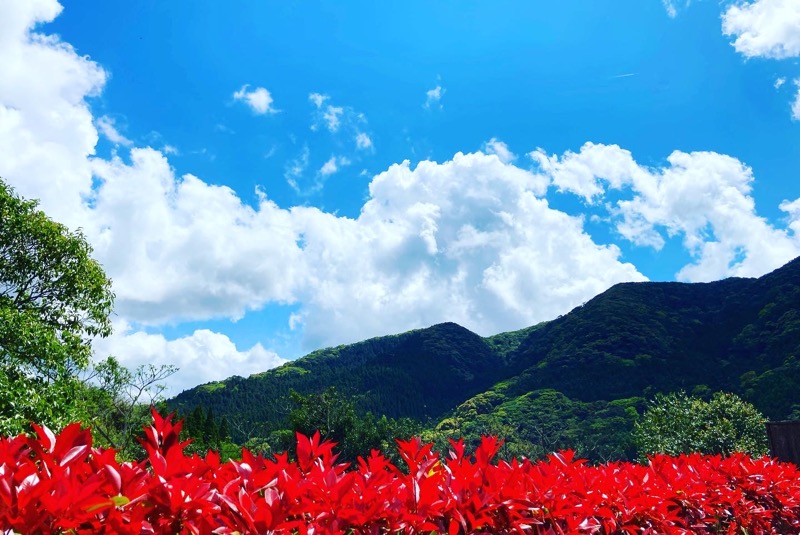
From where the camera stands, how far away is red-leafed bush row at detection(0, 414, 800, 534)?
4.15 ft

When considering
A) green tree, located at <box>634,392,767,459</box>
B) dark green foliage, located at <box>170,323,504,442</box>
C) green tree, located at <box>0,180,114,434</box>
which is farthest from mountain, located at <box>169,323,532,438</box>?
green tree, located at <box>0,180,114,434</box>

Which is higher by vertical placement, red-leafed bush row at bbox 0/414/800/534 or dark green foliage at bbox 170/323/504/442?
dark green foliage at bbox 170/323/504/442

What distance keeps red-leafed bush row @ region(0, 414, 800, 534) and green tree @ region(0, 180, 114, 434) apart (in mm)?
8339

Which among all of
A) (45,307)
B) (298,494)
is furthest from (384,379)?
(298,494)

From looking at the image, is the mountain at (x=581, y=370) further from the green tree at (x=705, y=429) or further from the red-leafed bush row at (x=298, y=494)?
the red-leafed bush row at (x=298, y=494)

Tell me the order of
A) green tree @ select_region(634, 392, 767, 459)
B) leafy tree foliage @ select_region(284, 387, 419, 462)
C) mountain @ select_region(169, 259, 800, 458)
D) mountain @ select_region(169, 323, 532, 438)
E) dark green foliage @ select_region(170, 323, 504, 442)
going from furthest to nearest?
mountain @ select_region(169, 323, 532, 438)
dark green foliage @ select_region(170, 323, 504, 442)
mountain @ select_region(169, 259, 800, 458)
leafy tree foliage @ select_region(284, 387, 419, 462)
green tree @ select_region(634, 392, 767, 459)

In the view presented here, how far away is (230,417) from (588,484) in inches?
3394

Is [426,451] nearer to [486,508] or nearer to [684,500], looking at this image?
[486,508]

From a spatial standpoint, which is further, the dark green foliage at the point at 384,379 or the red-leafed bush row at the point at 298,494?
the dark green foliage at the point at 384,379

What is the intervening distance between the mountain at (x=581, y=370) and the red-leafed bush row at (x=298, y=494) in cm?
5583

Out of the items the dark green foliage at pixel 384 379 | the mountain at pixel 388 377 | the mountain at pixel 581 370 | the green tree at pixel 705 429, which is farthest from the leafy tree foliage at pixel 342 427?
the mountain at pixel 388 377

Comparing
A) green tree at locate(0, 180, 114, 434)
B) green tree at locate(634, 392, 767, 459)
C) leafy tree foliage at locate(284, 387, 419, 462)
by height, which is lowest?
green tree at locate(634, 392, 767, 459)

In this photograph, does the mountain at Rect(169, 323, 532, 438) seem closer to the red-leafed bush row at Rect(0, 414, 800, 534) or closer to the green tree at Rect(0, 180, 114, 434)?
the green tree at Rect(0, 180, 114, 434)

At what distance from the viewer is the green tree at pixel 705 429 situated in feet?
102
